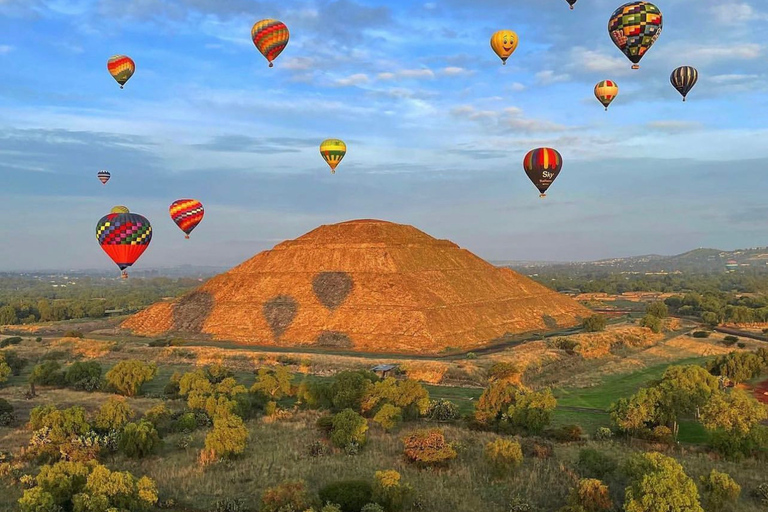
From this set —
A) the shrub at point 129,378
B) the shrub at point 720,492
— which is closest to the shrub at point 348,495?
the shrub at point 720,492

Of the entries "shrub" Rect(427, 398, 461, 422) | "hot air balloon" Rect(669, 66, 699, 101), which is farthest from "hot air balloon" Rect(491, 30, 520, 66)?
"shrub" Rect(427, 398, 461, 422)

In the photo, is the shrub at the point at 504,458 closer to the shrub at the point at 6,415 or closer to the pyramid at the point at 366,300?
the shrub at the point at 6,415

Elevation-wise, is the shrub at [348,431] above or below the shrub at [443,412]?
above

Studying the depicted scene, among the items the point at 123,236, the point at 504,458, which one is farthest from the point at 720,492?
the point at 123,236

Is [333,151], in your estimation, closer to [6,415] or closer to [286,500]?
[6,415]

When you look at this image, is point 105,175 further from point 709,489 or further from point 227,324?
point 709,489

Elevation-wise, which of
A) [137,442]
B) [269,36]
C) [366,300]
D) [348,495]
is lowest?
[348,495]
